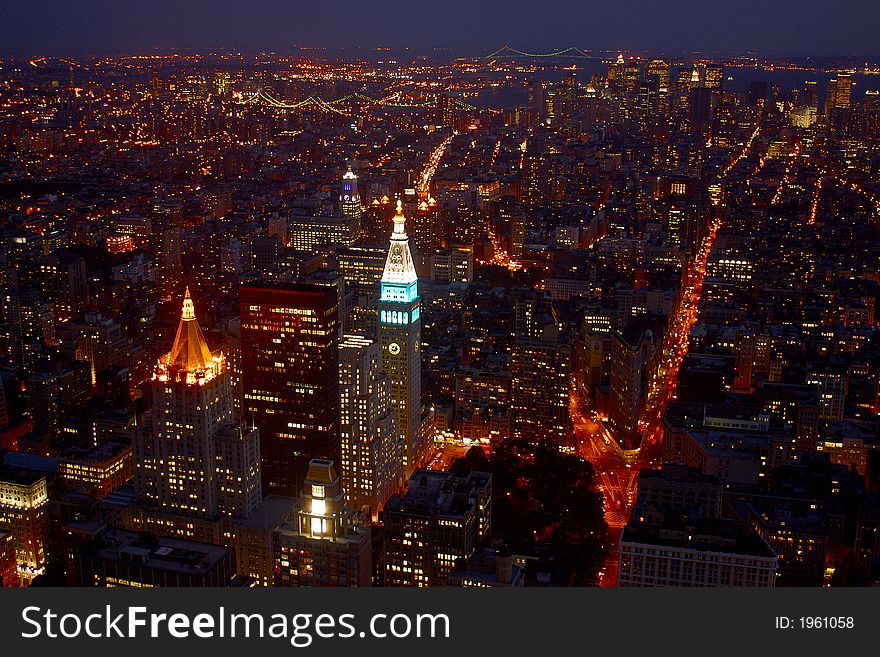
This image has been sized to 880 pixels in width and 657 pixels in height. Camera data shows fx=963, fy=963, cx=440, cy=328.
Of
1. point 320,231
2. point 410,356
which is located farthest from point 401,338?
point 320,231

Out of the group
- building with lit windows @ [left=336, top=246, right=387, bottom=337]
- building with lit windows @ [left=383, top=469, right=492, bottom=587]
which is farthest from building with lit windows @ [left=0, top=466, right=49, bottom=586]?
building with lit windows @ [left=336, top=246, right=387, bottom=337]

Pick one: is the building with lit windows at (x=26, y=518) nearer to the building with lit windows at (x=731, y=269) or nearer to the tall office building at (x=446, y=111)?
the building with lit windows at (x=731, y=269)

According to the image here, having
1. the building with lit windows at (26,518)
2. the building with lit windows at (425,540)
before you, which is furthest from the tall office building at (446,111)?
the building with lit windows at (425,540)

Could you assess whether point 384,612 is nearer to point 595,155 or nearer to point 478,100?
point 478,100

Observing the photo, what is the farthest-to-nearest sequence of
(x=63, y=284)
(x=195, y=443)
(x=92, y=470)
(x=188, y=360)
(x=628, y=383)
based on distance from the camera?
(x=63, y=284) < (x=628, y=383) < (x=92, y=470) < (x=195, y=443) < (x=188, y=360)

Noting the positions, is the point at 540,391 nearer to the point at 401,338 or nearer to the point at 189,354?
the point at 401,338

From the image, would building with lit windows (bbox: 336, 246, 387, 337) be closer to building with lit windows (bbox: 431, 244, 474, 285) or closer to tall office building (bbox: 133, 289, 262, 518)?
building with lit windows (bbox: 431, 244, 474, 285)

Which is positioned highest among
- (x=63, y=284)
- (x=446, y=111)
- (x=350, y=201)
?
(x=446, y=111)
